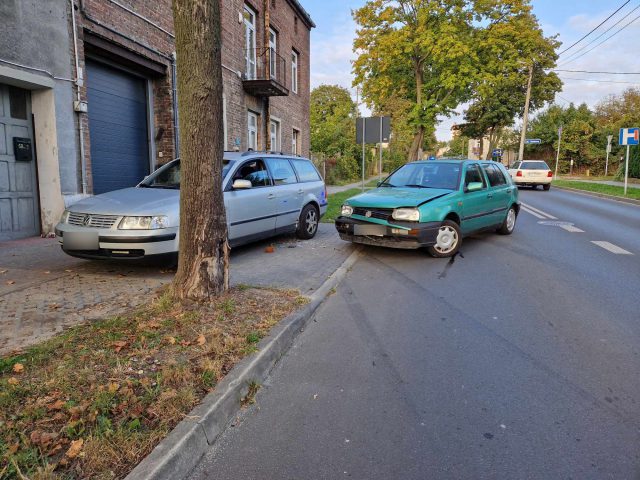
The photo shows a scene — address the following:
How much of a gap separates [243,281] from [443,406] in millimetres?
3330

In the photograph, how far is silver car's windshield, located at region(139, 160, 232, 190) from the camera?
23.0ft

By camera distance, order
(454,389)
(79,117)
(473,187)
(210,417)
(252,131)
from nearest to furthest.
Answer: (210,417), (454,389), (473,187), (79,117), (252,131)

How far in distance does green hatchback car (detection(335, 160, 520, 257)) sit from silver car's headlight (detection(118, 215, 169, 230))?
322 centimetres

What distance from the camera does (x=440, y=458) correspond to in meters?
2.43

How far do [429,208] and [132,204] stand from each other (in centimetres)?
436

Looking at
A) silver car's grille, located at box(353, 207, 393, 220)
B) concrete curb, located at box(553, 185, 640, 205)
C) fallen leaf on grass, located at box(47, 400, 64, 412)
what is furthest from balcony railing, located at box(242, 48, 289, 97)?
fallen leaf on grass, located at box(47, 400, 64, 412)

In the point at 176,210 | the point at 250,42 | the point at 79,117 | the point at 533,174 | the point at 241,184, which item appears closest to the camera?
the point at 176,210

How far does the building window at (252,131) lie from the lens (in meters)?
17.0

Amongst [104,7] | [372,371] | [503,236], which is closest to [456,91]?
[503,236]

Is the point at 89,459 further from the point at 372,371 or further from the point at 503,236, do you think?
the point at 503,236

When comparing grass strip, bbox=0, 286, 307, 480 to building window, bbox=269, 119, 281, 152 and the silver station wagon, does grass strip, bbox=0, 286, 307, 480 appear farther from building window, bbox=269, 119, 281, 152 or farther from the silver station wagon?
building window, bbox=269, 119, 281, 152

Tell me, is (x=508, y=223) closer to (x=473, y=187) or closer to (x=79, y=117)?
(x=473, y=187)

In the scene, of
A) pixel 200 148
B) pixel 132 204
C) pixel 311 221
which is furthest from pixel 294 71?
pixel 200 148

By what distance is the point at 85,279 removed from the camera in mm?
5695
